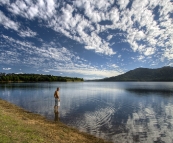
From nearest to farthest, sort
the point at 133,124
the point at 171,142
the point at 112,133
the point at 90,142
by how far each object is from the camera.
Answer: the point at 90,142 < the point at 171,142 < the point at 112,133 < the point at 133,124

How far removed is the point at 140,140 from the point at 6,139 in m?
12.4

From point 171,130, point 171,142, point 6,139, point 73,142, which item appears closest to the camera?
point 6,139

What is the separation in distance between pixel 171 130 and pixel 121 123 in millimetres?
6180

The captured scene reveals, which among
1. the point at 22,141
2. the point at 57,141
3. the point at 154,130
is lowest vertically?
the point at 154,130

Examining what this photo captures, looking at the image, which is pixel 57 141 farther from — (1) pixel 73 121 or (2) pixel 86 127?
(1) pixel 73 121

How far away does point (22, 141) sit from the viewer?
405 inches

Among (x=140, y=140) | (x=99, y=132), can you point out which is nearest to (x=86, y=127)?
(x=99, y=132)

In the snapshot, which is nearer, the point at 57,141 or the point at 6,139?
the point at 6,139

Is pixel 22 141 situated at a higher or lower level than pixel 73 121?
higher

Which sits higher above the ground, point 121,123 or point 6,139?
point 6,139

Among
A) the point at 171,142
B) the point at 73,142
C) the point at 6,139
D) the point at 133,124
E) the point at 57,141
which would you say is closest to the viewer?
the point at 6,139

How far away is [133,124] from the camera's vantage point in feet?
68.4

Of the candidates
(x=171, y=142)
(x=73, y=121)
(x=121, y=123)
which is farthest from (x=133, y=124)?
(x=73, y=121)

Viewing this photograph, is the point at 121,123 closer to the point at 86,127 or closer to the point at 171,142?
the point at 86,127
